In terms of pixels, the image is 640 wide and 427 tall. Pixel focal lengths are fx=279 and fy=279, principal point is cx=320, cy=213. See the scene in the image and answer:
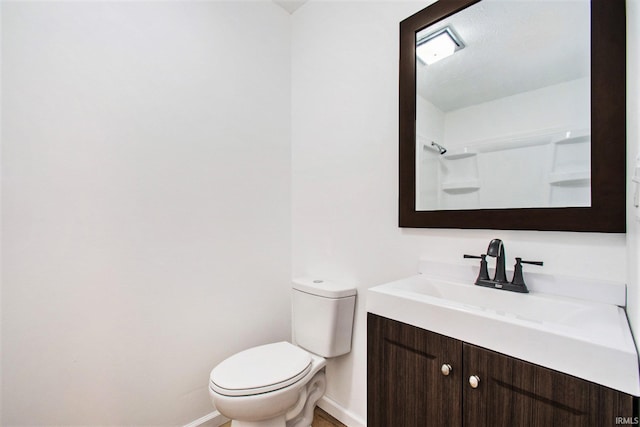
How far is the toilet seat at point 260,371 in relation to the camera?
1098 mm

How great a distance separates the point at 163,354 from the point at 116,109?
1.13 m

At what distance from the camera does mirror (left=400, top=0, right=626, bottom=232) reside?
2.70ft

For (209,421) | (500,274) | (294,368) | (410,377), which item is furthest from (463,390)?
(209,421)

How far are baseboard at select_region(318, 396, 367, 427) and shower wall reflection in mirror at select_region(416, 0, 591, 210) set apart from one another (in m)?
1.14

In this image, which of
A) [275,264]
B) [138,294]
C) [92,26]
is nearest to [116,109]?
[92,26]

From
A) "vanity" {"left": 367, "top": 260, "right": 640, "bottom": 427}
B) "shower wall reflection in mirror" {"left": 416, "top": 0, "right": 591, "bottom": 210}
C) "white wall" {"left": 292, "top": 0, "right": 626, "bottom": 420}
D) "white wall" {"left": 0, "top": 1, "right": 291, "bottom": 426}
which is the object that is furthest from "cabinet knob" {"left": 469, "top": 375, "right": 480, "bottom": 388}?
"white wall" {"left": 0, "top": 1, "right": 291, "bottom": 426}

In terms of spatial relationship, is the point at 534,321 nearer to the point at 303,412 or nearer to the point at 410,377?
A: the point at 410,377

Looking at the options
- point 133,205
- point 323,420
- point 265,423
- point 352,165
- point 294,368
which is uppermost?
point 352,165

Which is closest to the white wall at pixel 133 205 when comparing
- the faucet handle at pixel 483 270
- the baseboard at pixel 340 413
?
the baseboard at pixel 340 413

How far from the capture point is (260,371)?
3.92 ft

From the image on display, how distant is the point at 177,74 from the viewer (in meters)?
1.39

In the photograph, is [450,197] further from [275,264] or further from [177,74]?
[177,74]

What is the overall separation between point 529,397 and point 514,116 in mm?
911

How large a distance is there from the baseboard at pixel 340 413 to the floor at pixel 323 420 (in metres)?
0.02
